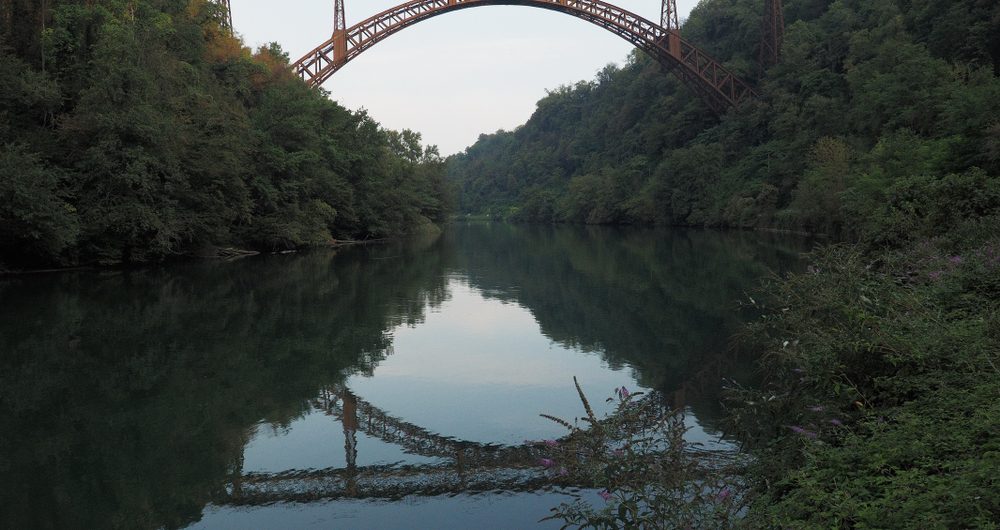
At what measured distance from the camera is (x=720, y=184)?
59.2 meters

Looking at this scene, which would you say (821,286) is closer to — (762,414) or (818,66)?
Result: (762,414)

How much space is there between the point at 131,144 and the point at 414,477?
22015mm

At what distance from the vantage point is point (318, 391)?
355 inches

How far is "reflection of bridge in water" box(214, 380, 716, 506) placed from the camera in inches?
230

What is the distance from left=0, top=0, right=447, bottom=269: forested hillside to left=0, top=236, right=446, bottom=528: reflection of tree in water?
10.8 feet

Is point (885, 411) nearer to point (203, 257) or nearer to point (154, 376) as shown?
point (154, 376)

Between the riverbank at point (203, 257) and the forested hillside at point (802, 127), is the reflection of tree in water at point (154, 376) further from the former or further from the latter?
the forested hillside at point (802, 127)

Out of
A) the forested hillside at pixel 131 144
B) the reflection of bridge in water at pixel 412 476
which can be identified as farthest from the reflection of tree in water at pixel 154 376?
the forested hillside at pixel 131 144

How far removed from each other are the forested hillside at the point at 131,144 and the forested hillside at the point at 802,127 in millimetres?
22833

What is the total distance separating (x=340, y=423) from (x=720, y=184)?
55766mm

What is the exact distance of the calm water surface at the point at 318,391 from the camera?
571 cm

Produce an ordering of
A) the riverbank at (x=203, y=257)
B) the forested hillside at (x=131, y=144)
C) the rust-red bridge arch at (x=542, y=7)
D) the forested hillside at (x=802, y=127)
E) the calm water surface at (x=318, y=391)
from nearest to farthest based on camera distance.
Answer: the calm water surface at (x=318, y=391), the forested hillside at (x=131, y=144), the riverbank at (x=203, y=257), the forested hillside at (x=802, y=127), the rust-red bridge arch at (x=542, y=7)

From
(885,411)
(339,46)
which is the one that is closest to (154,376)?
(885,411)

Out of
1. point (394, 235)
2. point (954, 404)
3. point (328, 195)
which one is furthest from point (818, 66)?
point (954, 404)
